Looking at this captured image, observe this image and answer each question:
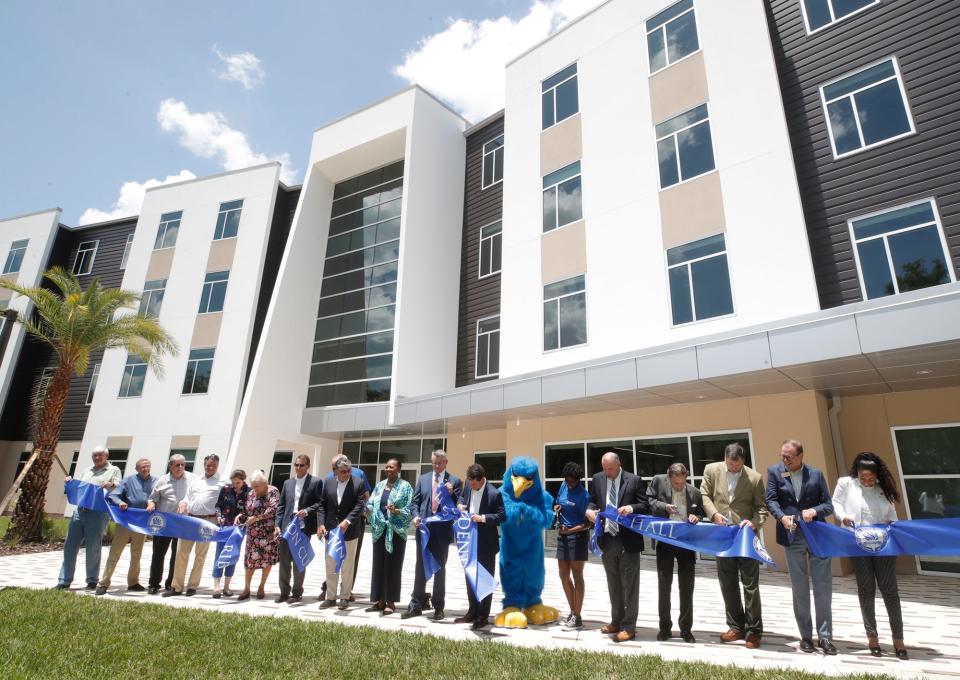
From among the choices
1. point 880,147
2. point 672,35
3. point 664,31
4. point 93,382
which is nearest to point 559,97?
point 664,31

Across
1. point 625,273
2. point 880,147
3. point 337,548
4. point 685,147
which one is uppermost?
point 685,147

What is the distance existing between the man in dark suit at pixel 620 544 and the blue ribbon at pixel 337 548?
3.52 m

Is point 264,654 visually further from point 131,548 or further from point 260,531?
point 131,548

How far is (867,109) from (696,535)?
11.7m

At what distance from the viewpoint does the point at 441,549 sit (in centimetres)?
755

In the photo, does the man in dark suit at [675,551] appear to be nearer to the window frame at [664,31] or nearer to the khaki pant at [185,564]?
the khaki pant at [185,564]


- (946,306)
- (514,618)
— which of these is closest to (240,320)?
(514,618)

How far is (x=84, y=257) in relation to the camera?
31.1 meters

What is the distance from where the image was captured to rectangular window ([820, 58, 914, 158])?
41.2 feet

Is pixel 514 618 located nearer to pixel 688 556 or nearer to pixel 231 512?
pixel 688 556

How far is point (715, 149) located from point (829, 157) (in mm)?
2487

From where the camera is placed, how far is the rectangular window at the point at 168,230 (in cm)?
2714

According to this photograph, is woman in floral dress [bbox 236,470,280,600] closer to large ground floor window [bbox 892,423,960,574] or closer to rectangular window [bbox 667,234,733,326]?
rectangular window [bbox 667,234,733,326]

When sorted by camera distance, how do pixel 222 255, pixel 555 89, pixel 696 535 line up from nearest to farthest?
1. pixel 696 535
2. pixel 555 89
3. pixel 222 255
